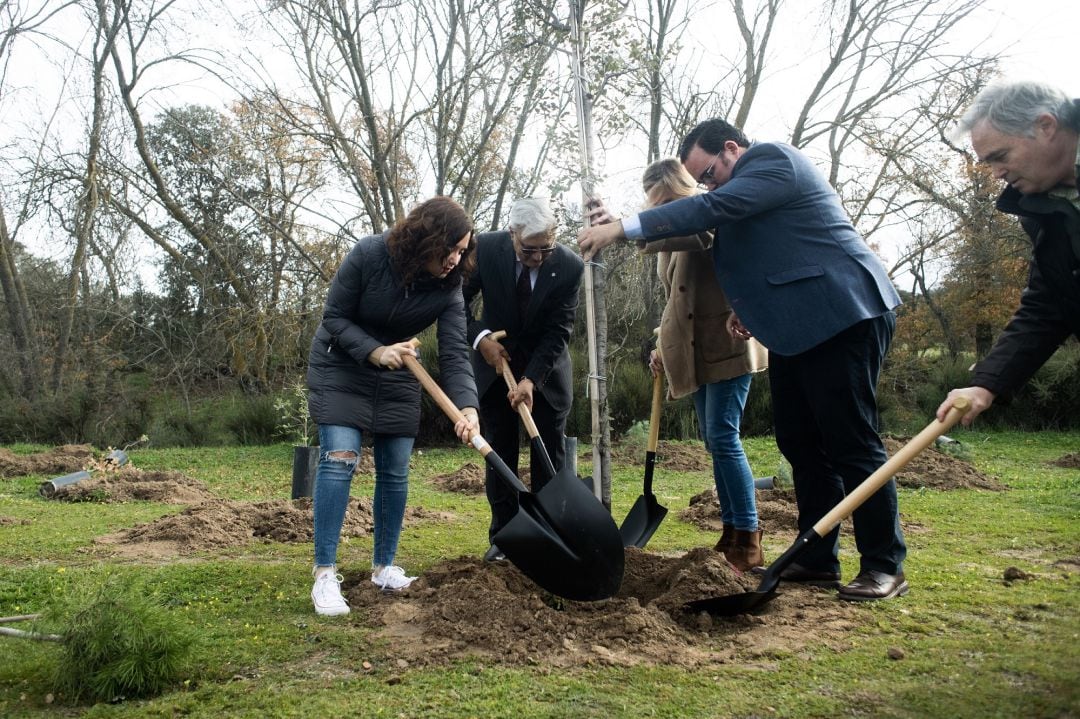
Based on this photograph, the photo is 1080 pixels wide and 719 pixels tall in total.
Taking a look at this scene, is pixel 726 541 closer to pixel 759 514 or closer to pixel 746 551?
pixel 746 551

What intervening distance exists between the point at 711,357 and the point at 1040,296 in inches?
59.3

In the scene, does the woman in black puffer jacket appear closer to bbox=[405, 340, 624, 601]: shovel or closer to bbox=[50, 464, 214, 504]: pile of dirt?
bbox=[405, 340, 624, 601]: shovel

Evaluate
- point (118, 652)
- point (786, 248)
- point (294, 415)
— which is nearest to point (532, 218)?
point (786, 248)

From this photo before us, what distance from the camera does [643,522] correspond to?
433 centimetres

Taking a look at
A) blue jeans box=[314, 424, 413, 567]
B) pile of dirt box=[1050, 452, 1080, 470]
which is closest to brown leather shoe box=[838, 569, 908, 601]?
blue jeans box=[314, 424, 413, 567]

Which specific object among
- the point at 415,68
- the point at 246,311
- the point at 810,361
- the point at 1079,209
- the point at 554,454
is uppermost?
the point at 415,68

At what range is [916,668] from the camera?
255 centimetres

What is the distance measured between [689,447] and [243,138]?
960cm

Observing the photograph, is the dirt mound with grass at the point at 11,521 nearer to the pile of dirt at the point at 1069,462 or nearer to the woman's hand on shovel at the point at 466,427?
the woman's hand on shovel at the point at 466,427

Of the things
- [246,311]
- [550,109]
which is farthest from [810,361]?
[246,311]

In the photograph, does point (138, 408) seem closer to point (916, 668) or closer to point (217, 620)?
point (217, 620)

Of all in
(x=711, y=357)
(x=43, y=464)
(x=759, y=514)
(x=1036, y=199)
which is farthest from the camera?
(x=43, y=464)

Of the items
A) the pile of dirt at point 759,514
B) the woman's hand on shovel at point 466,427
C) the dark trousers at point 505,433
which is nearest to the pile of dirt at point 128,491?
the dark trousers at point 505,433

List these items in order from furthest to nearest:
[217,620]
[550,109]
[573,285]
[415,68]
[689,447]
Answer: [415,68], [689,447], [550,109], [573,285], [217,620]
